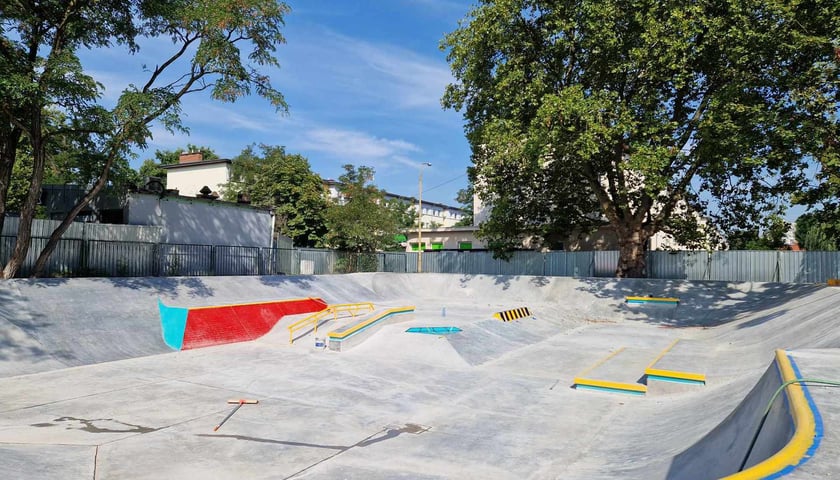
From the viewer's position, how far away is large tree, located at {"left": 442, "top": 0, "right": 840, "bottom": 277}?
1870 centimetres

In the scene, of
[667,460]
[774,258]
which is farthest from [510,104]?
[667,460]

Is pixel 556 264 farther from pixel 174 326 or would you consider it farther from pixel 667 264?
pixel 174 326

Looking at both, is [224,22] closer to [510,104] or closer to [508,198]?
[510,104]

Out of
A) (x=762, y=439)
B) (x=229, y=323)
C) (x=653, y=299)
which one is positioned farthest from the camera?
(x=653, y=299)

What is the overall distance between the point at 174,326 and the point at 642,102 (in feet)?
71.2

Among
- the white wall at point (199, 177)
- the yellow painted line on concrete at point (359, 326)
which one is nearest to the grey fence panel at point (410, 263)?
the yellow painted line on concrete at point (359, 326)

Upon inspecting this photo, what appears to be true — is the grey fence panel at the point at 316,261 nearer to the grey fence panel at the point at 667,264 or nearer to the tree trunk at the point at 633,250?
the tree trunk at the point at 633,250

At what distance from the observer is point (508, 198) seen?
99.3ft

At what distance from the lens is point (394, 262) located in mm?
38812

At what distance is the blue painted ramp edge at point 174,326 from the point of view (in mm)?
16125

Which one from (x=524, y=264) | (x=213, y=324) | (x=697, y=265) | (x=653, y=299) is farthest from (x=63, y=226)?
(x=697, y=265)

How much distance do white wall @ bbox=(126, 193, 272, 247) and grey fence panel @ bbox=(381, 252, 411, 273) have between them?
8928 mm

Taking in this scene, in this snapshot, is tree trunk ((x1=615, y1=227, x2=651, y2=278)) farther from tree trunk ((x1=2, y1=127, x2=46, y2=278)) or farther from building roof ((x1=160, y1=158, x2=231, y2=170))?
building roof ((x1=160, y1=158, x2=231, y2=170))

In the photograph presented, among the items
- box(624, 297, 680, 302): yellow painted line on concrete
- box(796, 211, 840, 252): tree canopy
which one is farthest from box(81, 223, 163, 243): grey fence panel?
box(796, 211, 840, 252): tree canopy
